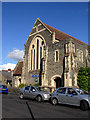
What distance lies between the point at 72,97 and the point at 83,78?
11.4 metres

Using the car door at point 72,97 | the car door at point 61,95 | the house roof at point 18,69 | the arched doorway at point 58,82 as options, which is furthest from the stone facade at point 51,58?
the car door at point 72,97

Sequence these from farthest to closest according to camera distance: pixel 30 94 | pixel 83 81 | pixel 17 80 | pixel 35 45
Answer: pixel 17 80 → pixel 35 45 → pixel 83 81 → pixel 30 94

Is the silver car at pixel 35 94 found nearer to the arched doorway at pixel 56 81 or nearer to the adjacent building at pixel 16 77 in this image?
the arched doorway at pixel 56 81

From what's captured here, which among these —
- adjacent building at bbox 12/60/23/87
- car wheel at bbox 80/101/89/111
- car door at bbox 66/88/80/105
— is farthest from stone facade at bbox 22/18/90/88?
car wheel at bbox 80/101/89/111

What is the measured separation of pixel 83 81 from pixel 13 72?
754 inches

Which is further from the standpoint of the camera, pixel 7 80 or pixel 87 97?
pixel 7 80

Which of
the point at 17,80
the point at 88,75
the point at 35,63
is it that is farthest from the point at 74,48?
the point at 17,80

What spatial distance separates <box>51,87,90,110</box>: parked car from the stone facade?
9.14 m

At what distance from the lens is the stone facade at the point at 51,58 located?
21578 mm

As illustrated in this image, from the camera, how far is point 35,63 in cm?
2872

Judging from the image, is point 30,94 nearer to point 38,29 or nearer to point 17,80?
point 38,29

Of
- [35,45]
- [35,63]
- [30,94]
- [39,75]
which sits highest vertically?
[35,45]

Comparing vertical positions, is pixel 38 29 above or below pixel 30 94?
above

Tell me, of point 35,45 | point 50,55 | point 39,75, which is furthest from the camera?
point 35,45
